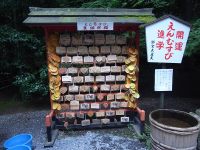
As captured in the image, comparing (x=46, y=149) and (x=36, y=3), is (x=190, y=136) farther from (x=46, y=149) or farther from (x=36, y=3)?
(x=36, y=3)

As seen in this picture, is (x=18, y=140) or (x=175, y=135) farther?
(x=18, y=140)

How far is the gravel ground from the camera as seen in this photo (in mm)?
3424

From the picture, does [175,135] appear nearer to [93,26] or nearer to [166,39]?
[166,39]

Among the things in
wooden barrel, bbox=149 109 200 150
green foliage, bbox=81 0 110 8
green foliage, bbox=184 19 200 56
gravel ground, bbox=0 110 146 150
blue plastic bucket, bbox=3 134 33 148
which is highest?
green foliage, bbox=81 0 110 8

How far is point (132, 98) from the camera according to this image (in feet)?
12.5

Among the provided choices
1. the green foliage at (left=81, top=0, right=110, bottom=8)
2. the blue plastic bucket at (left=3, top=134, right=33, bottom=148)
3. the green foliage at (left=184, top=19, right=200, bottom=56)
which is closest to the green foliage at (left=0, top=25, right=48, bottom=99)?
the green foliage at (left=81, top=0, right=110, bottom=8)

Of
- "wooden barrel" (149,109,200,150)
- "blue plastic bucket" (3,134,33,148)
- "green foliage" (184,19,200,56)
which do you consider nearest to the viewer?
"wooden barrel" (149,109,200,150)

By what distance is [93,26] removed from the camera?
3199mm

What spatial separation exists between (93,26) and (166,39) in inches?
56.5

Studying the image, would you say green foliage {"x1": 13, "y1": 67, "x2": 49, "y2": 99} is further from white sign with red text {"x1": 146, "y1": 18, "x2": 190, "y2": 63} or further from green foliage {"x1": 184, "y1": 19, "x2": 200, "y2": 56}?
green foliage {"x1": 184, "y1": 19, "x2": 200, "y2": 56}

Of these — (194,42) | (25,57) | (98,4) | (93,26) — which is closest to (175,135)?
(194,42)

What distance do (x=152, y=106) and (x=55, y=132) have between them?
3.70m

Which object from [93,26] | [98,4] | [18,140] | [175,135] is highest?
[98,4]

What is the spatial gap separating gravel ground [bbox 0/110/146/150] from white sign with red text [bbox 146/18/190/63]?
76.3 inches
